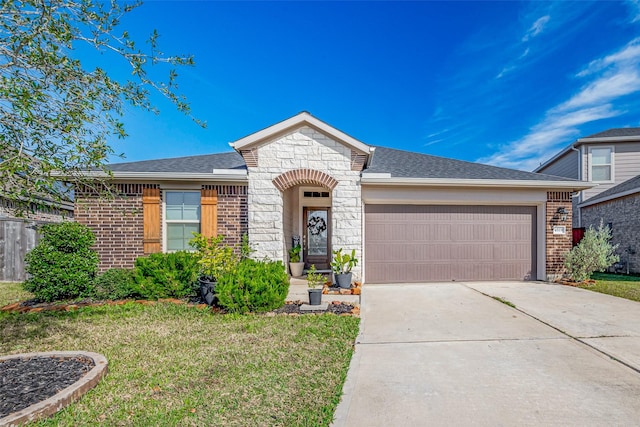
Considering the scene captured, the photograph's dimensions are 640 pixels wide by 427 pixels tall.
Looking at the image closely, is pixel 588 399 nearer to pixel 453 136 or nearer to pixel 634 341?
pixel 634 341

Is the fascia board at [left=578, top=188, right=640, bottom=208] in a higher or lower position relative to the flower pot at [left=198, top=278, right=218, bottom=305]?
higher

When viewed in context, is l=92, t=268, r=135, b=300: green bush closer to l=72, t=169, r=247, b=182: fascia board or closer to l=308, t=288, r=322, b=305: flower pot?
l=72, t=169, r=247, b=182: fascia board

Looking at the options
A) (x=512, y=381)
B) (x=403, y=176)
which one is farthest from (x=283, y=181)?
(x=512, y=381)

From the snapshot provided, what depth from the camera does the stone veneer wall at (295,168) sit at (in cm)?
812

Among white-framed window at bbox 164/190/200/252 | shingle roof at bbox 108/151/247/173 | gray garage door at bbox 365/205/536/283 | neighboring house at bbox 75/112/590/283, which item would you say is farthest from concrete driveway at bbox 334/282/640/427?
shingle roof at bbox 108/151/247/173

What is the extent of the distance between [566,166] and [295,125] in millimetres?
13818

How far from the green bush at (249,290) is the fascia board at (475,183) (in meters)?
3.95

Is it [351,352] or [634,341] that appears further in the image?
[634,341]

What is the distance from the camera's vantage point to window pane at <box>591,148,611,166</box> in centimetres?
1323

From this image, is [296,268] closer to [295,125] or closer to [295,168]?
[295,168]

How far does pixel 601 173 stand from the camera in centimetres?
1331

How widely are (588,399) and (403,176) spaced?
6419 millimetres

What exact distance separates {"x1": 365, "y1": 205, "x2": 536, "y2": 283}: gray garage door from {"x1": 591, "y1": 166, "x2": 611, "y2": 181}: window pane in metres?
6.98

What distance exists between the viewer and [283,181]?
8.14 m
